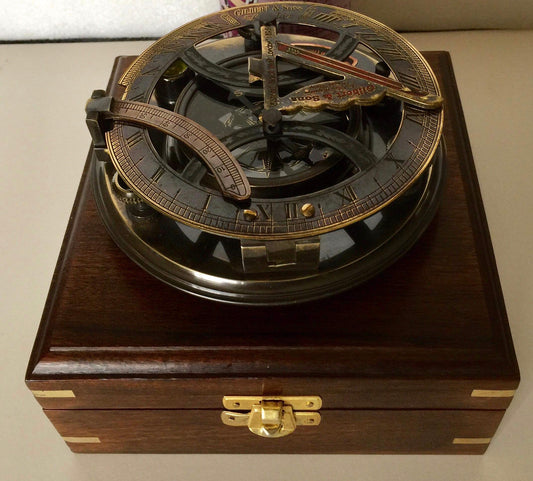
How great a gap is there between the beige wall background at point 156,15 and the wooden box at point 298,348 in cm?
88

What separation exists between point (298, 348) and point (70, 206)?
786 millimetres

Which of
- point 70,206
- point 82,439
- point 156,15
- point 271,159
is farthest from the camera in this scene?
point 156,15

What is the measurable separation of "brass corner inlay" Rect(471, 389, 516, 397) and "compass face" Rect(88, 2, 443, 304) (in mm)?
241

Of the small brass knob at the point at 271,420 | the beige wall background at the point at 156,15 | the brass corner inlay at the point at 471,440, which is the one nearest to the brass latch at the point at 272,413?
the small brass knob at the point at 271,420

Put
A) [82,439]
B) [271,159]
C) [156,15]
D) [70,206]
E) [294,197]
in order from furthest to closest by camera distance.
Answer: [156,15] → [70,206] → [82,439] → [271,159] → [294,197]

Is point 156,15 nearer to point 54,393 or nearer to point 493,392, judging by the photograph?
point 54,393

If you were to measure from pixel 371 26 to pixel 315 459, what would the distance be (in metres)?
0.79

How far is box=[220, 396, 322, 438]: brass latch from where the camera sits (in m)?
1.20

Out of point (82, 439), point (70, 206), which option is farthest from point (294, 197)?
point (70, 206)

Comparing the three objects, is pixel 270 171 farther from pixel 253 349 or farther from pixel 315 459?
pixel 315 459

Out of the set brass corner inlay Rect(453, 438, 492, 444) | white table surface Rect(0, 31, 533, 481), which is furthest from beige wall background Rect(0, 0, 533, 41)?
brass corner inlay Rect(453, 438, 492, 444)

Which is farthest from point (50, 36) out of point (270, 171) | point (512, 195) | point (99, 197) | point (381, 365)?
point (381, 365)

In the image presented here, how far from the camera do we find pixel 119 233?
1241 millimetres

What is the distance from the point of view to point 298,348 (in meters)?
1.14
